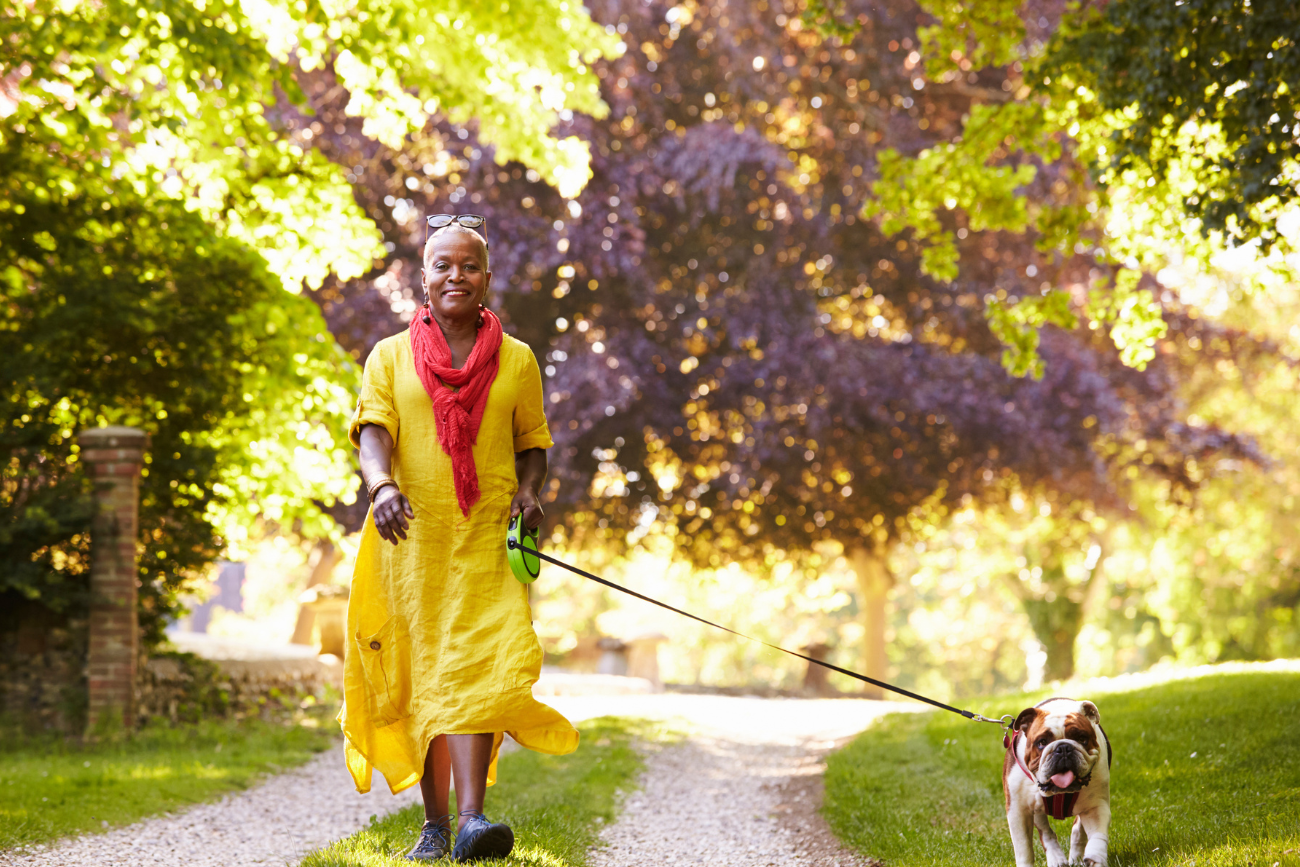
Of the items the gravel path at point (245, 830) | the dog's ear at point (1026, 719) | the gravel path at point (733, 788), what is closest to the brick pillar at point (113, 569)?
the gravel path at point (245, 830)

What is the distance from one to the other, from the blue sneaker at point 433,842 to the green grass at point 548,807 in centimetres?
9

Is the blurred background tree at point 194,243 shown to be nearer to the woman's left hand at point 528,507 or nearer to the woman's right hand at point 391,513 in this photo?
the woman's left hand at point 528,507

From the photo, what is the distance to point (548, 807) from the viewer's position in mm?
6043

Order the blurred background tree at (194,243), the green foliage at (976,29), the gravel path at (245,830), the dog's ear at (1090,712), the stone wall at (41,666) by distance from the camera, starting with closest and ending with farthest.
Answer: the dog's ear at (1090,712) → the gravel path at (245,830) → the blurred background tree at (194,243) → the green foliage at (976,29) → the stone wall at (41,666)

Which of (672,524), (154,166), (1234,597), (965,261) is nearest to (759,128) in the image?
(965,261)

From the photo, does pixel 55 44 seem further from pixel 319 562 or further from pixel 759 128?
pixel 319 562

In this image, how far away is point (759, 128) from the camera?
54.2 feet

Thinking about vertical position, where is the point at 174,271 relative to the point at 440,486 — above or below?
→ above

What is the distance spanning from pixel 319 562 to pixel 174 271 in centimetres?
1139

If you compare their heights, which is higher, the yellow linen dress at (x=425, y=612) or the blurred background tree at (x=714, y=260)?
the blurred background tree at (x=714, y=260)

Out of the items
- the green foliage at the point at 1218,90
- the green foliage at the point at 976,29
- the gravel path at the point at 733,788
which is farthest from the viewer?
the green foliage at the point at 976,29

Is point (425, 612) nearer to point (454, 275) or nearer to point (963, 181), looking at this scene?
point (454, 275)

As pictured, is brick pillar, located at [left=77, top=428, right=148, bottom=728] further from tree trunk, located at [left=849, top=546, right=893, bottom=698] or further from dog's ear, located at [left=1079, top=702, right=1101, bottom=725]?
tree trunk, located at [left=849, top=546, right=893, bottom=698]

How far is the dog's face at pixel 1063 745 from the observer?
3.56m
